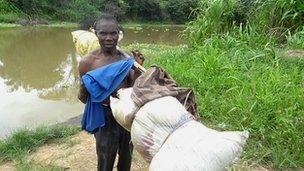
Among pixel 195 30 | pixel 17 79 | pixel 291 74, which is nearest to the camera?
pixel 291 74

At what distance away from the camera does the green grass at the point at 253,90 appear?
344 centimetres

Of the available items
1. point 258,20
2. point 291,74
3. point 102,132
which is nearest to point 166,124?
point 102,132

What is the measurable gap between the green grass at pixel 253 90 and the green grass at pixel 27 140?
4.50 feet

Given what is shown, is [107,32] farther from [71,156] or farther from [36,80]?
[36,80]

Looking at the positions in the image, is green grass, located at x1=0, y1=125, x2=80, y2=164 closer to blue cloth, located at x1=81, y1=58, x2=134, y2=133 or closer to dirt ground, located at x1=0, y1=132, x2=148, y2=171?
dirt ground, located at x1=0, y1=132, x2=148, y2=171

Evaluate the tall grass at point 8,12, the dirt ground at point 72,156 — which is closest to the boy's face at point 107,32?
the dirt ground at point 72,156

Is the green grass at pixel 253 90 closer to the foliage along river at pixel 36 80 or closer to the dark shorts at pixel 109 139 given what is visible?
the dark shorts at pixel 109 139

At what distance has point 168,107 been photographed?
2.09 metres

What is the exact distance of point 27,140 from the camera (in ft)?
14.4

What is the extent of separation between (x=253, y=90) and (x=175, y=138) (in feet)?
7.72

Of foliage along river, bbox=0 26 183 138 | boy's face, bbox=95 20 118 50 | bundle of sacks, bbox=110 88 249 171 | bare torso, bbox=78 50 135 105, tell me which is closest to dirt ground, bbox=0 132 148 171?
bare torso, bbox=78 50 135 105

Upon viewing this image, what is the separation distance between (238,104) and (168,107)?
6.60 feet

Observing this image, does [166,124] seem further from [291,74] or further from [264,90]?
[291,74]

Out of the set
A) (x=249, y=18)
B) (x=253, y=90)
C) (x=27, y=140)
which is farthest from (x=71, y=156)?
(x=249, y=18)
